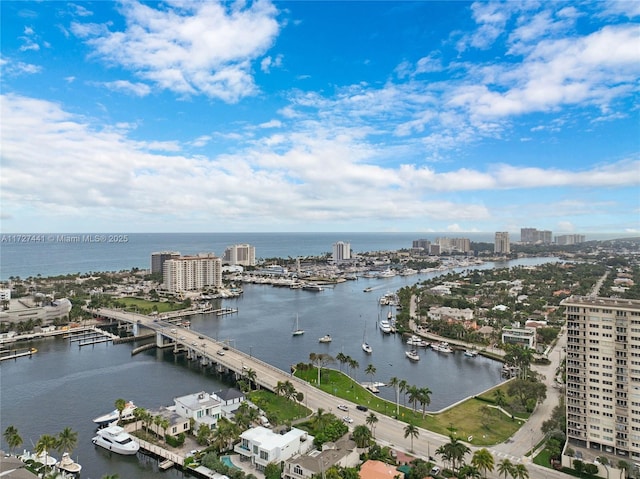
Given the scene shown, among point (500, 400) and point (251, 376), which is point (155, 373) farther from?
point (500, 400)

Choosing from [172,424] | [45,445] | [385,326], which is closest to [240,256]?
[385,326]

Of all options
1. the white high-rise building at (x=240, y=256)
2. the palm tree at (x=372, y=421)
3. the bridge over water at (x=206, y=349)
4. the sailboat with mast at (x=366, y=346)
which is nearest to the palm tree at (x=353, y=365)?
the bridge over water at (x=206, y=349)

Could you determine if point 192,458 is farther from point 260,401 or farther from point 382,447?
point 382,447

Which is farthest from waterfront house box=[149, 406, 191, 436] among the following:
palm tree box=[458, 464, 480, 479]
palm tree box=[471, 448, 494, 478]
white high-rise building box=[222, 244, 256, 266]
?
white high-rise building box=[222, 244, 256, 266]

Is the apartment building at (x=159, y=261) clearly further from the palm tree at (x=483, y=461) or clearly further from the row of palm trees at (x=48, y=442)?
the palm tree at (x=483, y=461)

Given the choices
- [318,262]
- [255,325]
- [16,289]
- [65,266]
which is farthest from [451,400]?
[65,266]

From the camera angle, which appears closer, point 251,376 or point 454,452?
point 454,452

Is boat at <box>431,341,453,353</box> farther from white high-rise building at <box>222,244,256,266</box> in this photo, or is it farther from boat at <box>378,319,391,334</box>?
white high-rise building at <box>222,244,256,266</box>
